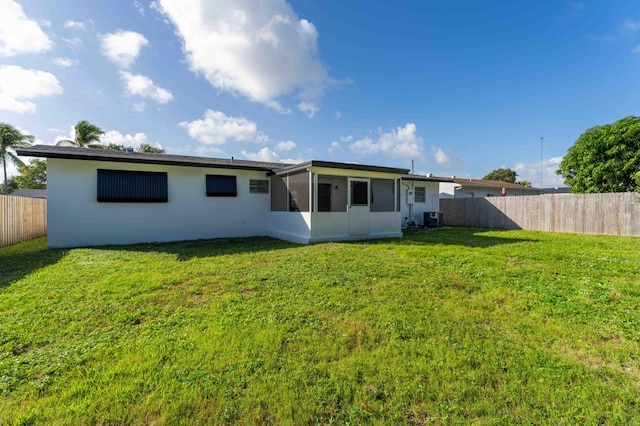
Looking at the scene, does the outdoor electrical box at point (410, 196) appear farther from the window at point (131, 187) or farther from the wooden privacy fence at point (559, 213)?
the window at point (131, 187)

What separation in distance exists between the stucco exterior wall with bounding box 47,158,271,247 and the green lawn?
3618 millimetres

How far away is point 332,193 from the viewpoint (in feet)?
30.4

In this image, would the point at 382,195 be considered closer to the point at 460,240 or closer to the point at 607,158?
the point at 460,240

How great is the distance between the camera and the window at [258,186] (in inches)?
442

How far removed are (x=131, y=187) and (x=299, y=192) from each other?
5.72m

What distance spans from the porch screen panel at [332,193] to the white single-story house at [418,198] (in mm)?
6459

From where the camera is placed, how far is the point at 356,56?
1198 centimetres

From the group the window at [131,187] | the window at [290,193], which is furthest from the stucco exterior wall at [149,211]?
the window at [290,193]

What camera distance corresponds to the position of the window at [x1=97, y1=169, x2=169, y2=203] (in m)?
8.82

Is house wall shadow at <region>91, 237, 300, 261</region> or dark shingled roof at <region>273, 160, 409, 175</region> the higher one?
dark shingled roof at <region>273, 160, 409, 175</region>

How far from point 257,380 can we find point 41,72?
486 inches

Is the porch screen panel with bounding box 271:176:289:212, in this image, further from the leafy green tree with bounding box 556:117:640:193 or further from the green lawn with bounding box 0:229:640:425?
the leafy green tree with bounding box 556:117:640:193

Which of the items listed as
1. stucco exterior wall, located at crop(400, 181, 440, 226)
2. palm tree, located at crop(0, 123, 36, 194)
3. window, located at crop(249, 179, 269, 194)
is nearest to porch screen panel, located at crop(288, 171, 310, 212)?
window, located at crop(249, 179, 269, 194)

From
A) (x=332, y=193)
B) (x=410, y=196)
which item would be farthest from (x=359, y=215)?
(x=410, y=196)
